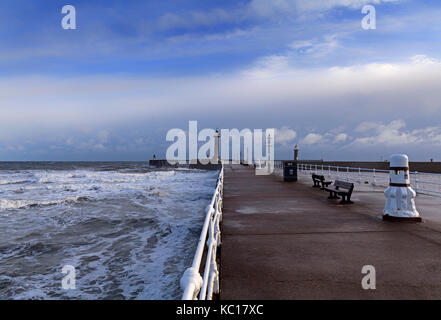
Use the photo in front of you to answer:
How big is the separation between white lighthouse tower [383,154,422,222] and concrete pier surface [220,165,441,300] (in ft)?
0.93

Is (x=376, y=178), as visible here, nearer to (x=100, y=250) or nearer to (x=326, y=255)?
(x=326, y=255)

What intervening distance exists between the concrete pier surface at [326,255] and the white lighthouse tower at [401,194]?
0.28 metres

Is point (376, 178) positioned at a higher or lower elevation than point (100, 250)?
higher

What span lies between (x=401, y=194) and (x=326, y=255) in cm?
360

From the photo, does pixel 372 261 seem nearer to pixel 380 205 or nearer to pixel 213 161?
pixel 380 205

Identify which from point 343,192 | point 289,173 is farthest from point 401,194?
point 289,173

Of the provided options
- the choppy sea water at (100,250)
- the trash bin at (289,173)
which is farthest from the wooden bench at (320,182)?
the choppy sea water at (100,250)

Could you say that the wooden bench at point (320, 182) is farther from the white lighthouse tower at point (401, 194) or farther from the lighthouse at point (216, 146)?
the lighthouse at point (216, 146)

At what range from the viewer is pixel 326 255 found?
15.4 feet

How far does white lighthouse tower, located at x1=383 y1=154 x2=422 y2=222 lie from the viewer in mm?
6934

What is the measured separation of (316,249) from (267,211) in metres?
3.77

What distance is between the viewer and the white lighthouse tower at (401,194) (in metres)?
6.93
